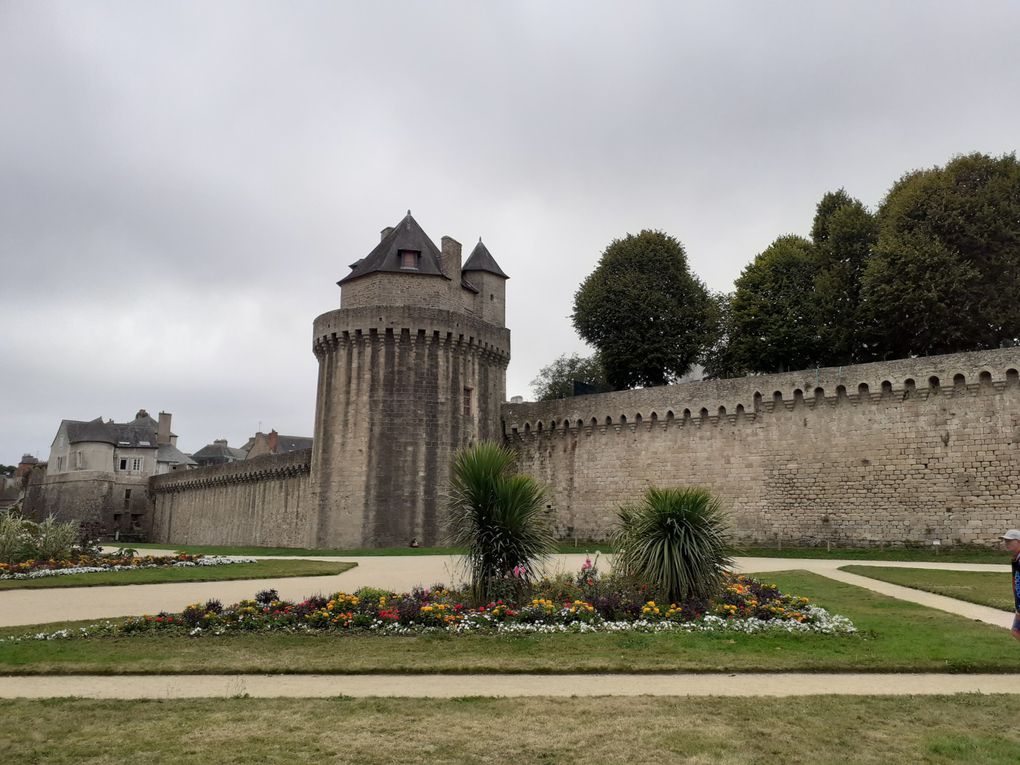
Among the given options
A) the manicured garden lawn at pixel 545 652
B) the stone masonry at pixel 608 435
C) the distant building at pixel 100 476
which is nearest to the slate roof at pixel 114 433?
the distant building at pixel 100 476

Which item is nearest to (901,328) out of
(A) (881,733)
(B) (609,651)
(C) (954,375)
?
(C) (954,375)

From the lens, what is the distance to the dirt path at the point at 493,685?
7.96 metres

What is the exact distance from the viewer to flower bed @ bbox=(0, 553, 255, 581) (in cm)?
1931

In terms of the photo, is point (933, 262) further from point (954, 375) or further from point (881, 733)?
point (881, 733)

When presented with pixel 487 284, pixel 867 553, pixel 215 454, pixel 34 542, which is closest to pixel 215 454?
pixel 215 454

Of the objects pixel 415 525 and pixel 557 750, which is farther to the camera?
pixel 415 525

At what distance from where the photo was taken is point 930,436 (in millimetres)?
24781

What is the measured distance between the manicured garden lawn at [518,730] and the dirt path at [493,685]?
0.39 m

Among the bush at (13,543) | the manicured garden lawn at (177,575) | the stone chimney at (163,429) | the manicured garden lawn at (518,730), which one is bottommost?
the manicured garden lawn at (518,730)

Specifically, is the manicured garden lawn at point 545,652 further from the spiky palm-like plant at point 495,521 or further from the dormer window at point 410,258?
the dormer window at point 410,258

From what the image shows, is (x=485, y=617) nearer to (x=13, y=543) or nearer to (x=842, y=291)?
(x=13, y=543)

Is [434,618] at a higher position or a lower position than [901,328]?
lower

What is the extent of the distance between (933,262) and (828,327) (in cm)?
630

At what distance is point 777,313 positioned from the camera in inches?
1410
